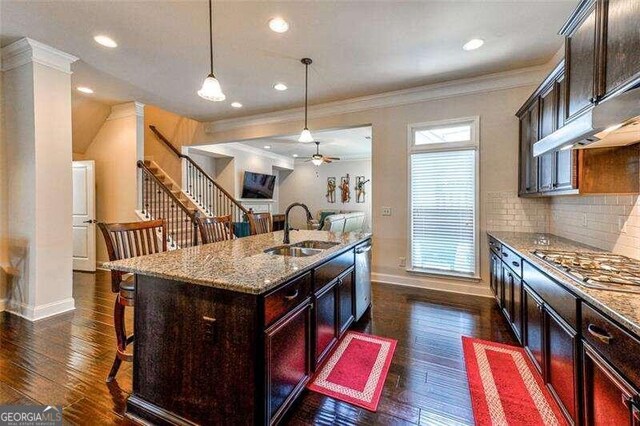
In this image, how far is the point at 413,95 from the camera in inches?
165

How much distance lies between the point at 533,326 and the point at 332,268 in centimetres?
154

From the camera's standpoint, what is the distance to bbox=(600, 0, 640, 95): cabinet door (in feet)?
4.42

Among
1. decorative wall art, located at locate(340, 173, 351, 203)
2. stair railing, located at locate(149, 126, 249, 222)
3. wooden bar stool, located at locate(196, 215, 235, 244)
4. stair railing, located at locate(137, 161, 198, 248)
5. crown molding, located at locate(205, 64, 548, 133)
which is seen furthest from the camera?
decorative wall art, located at locate(340, 173, 351, 203)

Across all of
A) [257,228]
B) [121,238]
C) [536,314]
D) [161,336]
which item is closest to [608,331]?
[536,314]

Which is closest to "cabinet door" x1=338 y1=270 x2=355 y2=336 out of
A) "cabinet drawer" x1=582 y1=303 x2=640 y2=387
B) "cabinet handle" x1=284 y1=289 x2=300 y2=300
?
"cabinet handle" x1=284 y1=289 x2=300 y2=300

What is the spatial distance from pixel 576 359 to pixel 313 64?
3535 mm

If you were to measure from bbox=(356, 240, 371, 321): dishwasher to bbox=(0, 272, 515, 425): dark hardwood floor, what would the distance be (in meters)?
0.18

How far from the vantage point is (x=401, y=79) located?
12.7ft

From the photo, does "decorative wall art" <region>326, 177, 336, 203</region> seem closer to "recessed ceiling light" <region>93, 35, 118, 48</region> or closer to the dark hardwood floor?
the dark hardwood floor

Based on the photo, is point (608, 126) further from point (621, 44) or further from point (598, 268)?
point (598, 268)

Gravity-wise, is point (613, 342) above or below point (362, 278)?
above

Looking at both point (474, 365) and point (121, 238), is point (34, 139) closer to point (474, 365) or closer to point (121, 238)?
point (121, 238)

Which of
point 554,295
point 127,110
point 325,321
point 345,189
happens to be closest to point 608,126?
point 554,295

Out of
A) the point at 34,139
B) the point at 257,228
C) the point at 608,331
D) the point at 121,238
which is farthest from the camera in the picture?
the point at 257,228
